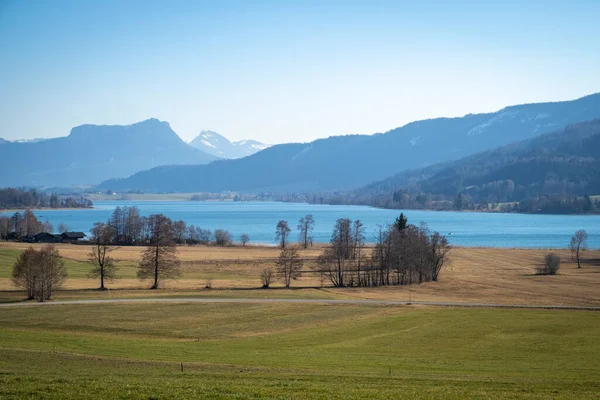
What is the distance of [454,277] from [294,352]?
158ft

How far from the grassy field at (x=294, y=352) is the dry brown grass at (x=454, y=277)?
10.9m

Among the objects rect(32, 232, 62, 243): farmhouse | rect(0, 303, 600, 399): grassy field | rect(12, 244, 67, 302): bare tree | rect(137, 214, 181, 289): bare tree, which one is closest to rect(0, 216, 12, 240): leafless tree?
rect(32, 232, 62, 243): farmhouse

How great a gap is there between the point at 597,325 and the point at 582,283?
97.5ft

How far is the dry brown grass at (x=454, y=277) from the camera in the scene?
57812 millimetres

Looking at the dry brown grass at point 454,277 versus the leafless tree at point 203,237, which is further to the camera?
the leafless tree at point 203,237

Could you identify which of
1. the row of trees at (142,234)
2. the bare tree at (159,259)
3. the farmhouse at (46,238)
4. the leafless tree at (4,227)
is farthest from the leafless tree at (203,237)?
the bare tree at (159,259)

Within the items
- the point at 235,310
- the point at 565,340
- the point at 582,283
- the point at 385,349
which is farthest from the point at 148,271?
the point at 582,283

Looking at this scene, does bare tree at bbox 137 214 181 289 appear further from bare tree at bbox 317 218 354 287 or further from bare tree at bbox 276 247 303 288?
bare tree at bbox 317 218 354 287

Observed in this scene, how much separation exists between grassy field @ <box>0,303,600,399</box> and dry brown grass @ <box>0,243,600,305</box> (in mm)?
10874

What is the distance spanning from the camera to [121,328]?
38.4 meters

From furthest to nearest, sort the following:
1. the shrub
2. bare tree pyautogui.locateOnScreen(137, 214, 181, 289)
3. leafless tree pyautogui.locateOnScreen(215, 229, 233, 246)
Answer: leafless tree pyautogui.locateOnScreen(215, 229, 233, 246) < the shrub < bare tree pyautogui.locateOnScreen(137, 214, 181, 289)

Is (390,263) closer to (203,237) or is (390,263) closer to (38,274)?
(38,274)

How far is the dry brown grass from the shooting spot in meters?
57.8

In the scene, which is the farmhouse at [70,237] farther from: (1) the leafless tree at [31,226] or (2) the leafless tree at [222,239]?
(2) the leafless tree at [222,239]
